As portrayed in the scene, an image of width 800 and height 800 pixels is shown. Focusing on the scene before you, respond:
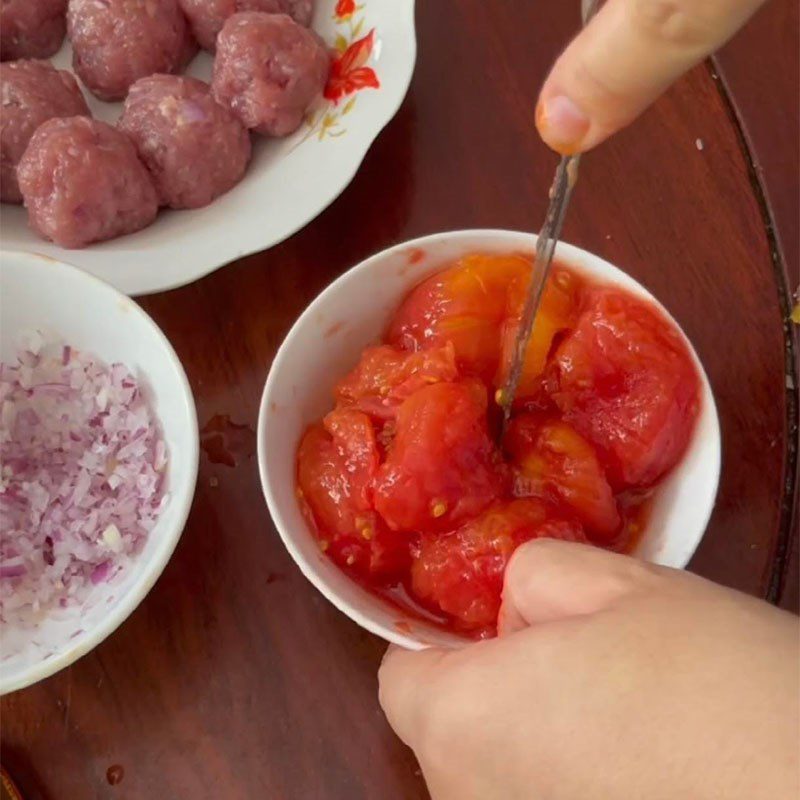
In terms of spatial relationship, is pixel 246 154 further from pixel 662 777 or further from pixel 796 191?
pixel 662 777

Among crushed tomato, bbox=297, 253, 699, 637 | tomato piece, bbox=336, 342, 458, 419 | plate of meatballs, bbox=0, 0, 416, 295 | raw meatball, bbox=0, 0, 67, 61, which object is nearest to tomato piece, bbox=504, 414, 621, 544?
crushed tomato, bbox=297, 253, 699, 637

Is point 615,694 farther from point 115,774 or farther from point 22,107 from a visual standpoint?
point 22,107

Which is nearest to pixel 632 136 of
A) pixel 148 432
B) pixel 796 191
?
pixel 796 191

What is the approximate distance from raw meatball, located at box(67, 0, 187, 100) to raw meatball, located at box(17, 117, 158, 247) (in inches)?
5.8

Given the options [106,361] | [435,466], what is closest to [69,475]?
[106,361]

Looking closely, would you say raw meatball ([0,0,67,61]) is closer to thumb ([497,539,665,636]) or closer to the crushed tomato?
the crushed tomato

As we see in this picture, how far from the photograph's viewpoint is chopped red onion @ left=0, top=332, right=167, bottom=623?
94cm

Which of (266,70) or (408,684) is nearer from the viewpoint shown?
(408,684)

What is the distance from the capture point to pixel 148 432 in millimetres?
973

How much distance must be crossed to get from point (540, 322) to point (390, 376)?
154 millimetres

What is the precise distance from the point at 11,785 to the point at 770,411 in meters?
0.88

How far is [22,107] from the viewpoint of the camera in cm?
115

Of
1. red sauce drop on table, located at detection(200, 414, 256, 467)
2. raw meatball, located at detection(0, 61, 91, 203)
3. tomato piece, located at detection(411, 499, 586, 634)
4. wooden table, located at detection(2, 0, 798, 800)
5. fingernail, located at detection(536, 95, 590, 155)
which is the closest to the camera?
fingernail, located at detection(536, 95, 590, 155)

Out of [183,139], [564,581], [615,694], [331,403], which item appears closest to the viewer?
[615,694]
